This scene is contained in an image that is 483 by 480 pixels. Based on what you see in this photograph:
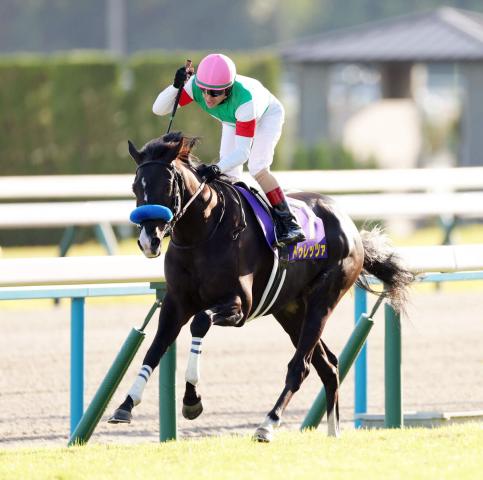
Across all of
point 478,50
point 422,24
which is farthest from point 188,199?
point 422,24

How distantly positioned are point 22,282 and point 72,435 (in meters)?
0.65

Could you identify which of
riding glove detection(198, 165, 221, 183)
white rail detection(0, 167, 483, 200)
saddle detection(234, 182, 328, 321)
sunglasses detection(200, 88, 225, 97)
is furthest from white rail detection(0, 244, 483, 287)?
white rail detection(0, 167, 483, 200)

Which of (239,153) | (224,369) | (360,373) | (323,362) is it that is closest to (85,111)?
(224,369)

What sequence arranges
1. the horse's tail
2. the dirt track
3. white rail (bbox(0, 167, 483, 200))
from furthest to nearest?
white rail (bbox(0, 167, 483, 200)) < the dirt track < the horse's tail

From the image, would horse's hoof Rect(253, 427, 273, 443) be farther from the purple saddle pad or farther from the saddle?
the purple saddle pad

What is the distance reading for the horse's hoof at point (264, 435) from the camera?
548cm

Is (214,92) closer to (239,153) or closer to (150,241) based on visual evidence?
(239,153)

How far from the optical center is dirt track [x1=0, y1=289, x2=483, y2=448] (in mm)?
7145

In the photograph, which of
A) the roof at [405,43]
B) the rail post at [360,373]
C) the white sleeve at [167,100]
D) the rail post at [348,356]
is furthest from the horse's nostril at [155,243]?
the roof at [405,43]

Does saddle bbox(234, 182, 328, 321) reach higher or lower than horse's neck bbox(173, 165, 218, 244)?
lower

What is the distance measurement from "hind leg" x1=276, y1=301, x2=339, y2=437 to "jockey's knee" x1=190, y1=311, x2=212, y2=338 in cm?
97

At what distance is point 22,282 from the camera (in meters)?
5.77

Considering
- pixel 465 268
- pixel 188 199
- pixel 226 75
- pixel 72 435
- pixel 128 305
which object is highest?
pixel 226 75

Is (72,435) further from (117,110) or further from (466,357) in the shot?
(117,110)
